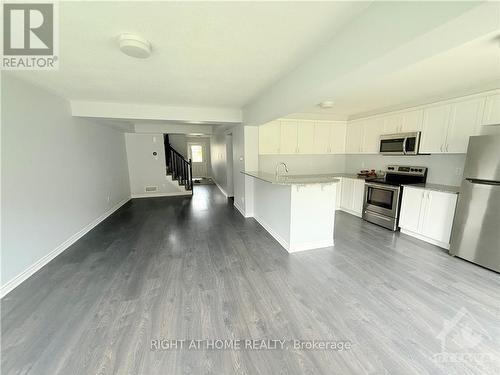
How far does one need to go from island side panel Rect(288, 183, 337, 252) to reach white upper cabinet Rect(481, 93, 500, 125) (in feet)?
7.66

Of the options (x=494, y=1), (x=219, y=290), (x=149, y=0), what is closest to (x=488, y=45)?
(x=494, y=1)

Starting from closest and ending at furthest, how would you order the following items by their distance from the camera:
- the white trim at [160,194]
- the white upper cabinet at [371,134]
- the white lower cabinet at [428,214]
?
1. the white lower cabinet at [428,214]
2. the white upper cabinet at [371,134]
3. the white trim at [160,194]

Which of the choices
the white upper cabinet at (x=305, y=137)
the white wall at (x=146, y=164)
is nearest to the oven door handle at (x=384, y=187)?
the white upper cabinet at (x=305, y=137)

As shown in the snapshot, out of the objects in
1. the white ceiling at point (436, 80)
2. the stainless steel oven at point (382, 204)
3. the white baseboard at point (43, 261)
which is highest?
the white ceiling at point (436, 80)

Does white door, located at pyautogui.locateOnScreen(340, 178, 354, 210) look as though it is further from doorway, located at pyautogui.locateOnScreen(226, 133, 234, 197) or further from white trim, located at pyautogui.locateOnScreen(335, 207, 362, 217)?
doorway, located at pyautogui.locateOnScreen(226, 133, 234, 197)

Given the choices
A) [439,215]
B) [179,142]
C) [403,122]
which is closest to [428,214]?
[439,215]

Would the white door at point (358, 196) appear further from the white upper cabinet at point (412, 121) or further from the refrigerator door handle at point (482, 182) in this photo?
the refrigerator door handle at point (482, 182)

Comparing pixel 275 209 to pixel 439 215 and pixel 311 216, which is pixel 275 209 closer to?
pixel 311 216

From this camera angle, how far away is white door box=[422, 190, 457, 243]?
306 centimetres

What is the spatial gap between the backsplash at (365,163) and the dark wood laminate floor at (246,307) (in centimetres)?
144

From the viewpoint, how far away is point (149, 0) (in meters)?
1.28

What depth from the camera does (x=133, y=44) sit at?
1668 mm

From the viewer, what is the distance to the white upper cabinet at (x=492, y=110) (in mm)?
2768

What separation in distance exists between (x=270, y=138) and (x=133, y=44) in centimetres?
357
